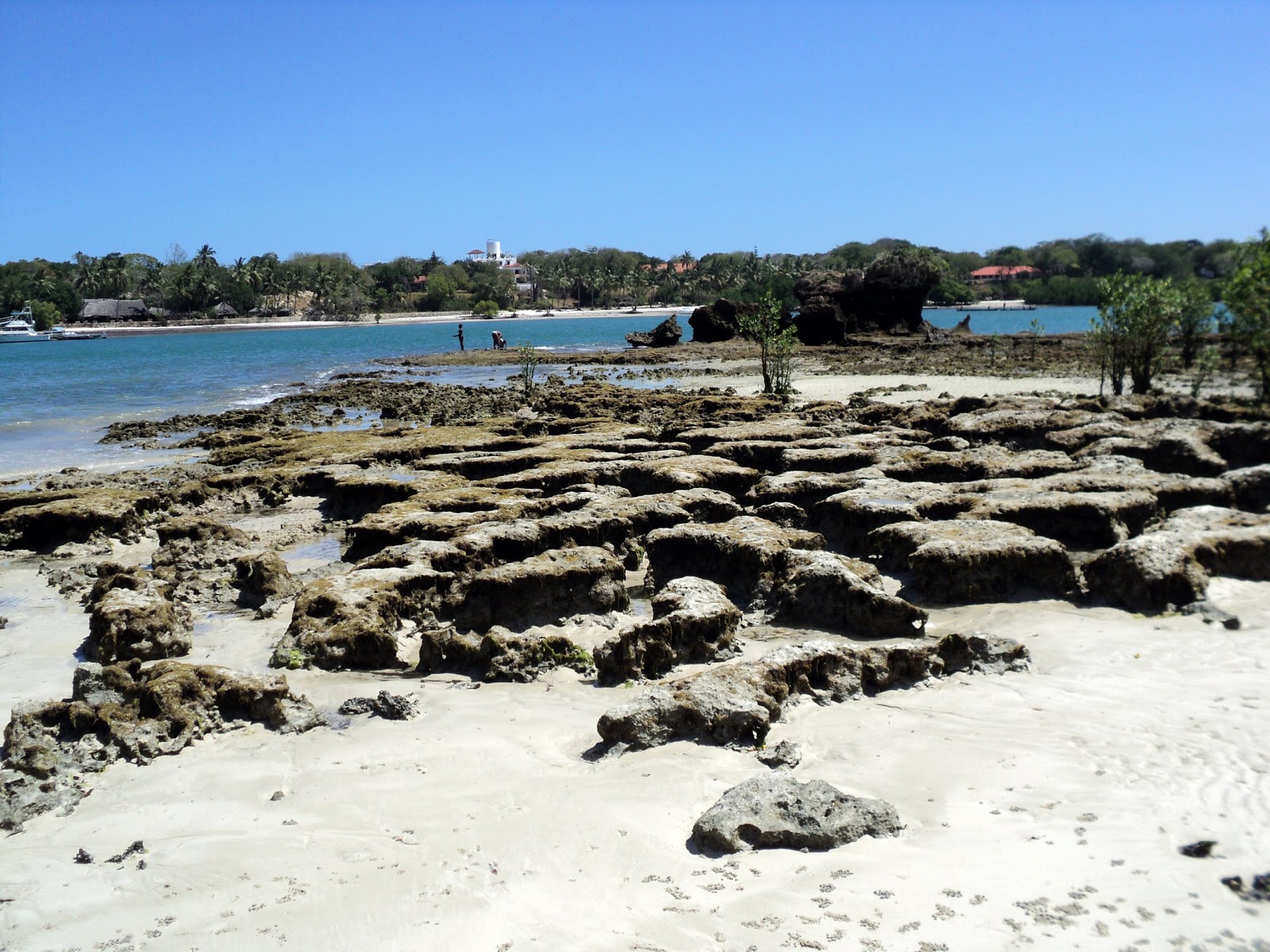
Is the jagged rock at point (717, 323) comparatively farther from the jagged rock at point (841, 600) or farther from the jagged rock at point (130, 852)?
the jagged rock at point (130, 852)

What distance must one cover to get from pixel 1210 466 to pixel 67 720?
14.1 m

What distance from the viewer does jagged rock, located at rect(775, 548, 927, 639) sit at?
26.8ft

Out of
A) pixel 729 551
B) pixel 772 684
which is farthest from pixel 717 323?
pixel 772 684

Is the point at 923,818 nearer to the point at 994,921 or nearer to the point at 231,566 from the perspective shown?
the point at 994,921

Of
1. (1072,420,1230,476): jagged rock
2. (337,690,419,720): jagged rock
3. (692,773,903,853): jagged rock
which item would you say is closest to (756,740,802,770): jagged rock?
(692,773,903,853): jagged rock

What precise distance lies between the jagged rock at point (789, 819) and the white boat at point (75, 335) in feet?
411

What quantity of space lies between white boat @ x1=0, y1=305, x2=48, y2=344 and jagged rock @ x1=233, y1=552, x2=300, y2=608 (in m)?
118

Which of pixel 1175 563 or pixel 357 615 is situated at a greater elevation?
pixel 1175 563

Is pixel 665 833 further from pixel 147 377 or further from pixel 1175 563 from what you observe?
pixel 147 377

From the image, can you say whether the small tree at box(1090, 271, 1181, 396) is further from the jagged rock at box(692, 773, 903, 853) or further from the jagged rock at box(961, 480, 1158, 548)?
the jagged rock at box(692, 773, 903, 853)

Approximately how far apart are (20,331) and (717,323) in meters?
96.9

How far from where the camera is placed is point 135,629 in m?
8.12

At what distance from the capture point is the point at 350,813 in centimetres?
→ 521

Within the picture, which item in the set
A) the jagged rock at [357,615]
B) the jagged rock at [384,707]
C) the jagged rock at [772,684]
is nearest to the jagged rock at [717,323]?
the jagged rock at [357,615]
